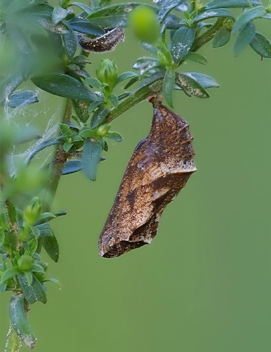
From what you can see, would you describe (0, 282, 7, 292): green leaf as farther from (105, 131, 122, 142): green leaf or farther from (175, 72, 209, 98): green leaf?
(175, 72, 209, 98): green leaf

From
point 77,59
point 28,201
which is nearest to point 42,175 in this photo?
point 28,201

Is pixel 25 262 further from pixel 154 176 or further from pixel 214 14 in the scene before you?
pixel 214 14

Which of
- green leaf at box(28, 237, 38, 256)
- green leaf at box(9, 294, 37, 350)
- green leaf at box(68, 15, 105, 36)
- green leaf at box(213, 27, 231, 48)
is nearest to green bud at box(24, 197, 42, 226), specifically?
green leaf at box(28, 237, 38, 256)

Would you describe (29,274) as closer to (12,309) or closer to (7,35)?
(12,309)

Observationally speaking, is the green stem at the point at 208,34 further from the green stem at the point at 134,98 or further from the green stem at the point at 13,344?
the green stem at the point at 13,344

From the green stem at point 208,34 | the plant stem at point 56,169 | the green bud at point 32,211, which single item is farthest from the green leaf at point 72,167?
the green stem at point 208,34

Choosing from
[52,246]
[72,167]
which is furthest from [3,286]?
[72,167]
